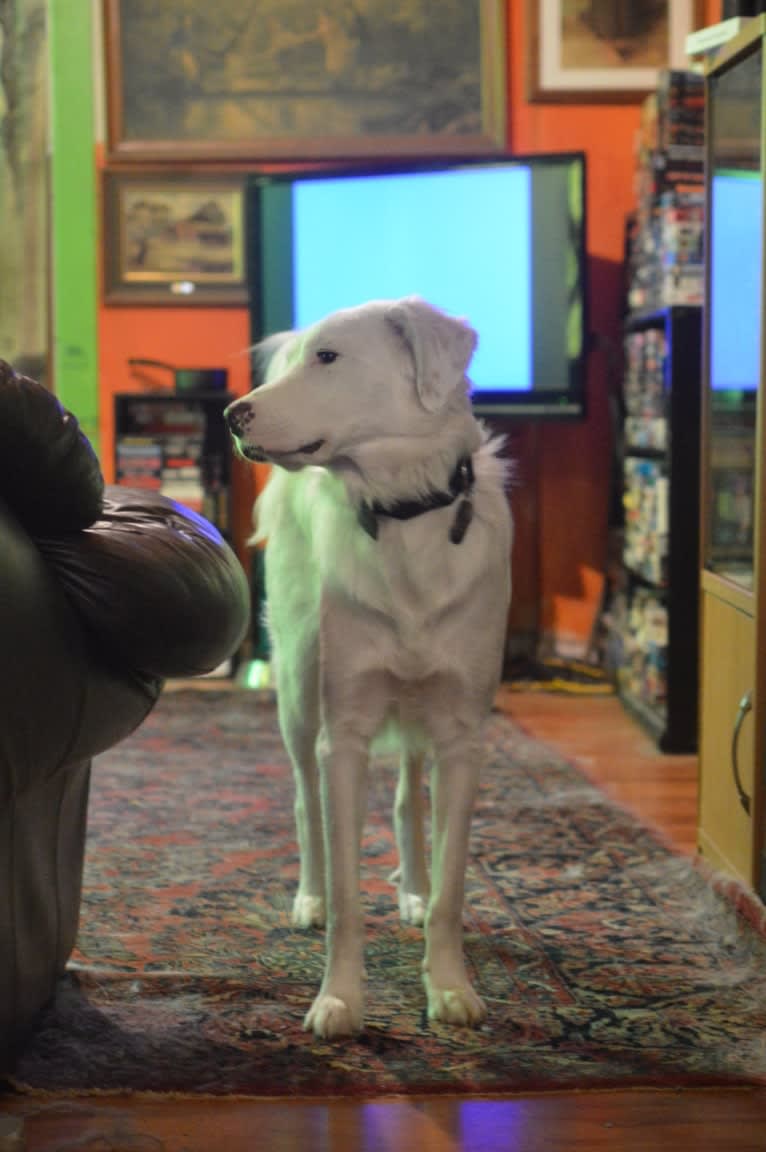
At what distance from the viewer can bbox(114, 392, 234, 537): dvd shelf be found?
487cm

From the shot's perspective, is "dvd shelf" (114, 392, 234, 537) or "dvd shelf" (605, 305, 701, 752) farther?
"dvd shelf" (114, 392, 234, 537)

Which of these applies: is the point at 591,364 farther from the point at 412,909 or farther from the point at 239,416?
the point at 239,416

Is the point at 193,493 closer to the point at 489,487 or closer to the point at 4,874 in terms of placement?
the point at 489,487

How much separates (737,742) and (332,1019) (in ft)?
2.96

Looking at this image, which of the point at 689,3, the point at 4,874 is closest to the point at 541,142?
the point at 689,3

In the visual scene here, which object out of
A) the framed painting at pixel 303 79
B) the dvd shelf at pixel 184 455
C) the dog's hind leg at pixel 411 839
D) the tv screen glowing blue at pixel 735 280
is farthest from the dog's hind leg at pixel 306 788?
the framed painting at pixel 303 79

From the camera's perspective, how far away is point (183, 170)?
5.04 metres

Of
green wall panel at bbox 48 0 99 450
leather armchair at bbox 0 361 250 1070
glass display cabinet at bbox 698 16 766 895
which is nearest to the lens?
leather armchair at bbox 0 361 250 1070

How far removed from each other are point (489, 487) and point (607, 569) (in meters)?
2.96

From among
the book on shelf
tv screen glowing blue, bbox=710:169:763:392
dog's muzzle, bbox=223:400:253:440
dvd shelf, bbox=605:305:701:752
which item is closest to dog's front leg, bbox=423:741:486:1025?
dog's muzzle, bbox=223:400:253:440

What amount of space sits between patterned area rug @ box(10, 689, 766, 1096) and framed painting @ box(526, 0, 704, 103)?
268cm

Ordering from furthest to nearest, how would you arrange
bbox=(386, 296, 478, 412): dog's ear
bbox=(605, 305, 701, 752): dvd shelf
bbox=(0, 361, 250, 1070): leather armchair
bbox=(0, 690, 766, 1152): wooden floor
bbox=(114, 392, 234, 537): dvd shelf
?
1. bbox=(114, 392, 234, 537): dvd shelf
2. bbox=(605, 305, 701, 752): dvd shelf
3. bbox=(386, 296, 478, 412): dog's ear
4. bbox=(0, 690, 766, 1152): wooden floor
5. bbox=(0, 361, 250, 1070): leather armchair

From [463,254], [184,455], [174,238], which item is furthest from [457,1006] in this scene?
[174,238]

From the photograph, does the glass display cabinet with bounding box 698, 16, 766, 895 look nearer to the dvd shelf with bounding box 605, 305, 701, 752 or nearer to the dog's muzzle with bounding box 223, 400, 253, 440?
the dog's muzzle with bounding box 223, 400, 253, 440
